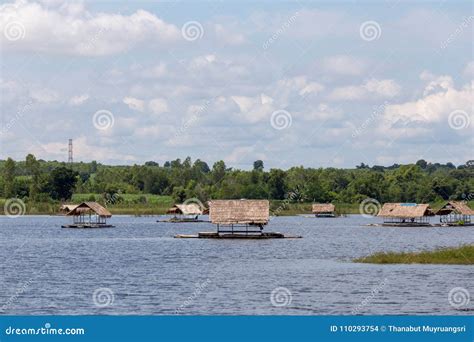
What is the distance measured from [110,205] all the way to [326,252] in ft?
389

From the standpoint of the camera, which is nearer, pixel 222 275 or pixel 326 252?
pixel 222 275

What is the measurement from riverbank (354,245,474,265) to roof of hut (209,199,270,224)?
1035 inches

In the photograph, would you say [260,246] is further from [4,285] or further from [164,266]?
[4,285]

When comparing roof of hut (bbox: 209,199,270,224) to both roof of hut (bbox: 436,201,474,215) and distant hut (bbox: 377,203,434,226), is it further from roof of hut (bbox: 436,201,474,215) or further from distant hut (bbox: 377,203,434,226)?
roof of hut (bbox: 436,201,474,215)

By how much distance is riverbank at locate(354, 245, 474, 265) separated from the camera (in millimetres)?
58344

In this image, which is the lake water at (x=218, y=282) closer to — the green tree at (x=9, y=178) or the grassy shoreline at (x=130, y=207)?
the grassy shoreline at (x=130, y=207)

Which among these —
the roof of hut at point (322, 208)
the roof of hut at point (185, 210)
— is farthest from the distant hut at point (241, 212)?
the roof of hut at point (322, 208)

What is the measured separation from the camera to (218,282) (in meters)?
48.9

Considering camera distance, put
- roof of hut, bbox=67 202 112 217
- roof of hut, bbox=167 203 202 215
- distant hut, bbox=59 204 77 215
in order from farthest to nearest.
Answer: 1. roof of hut, bbox=167 203 202 215
2. distant hut, bbox=59 204 77 215
3. roof of hut, bbox=67 202 112 217

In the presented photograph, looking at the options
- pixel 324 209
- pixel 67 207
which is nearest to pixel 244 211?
A: pixel 67 207

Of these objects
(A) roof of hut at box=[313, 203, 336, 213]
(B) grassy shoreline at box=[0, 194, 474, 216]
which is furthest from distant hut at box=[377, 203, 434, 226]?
(A) roof of hut at box=[313, 203, 336, 213]

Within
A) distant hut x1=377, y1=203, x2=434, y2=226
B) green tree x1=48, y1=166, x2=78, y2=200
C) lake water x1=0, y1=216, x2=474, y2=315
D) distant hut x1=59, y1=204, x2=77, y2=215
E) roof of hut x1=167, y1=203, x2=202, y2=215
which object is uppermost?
green tree x1=48, y1=166, x2=78, y2=200

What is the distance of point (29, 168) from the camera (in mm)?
196125
